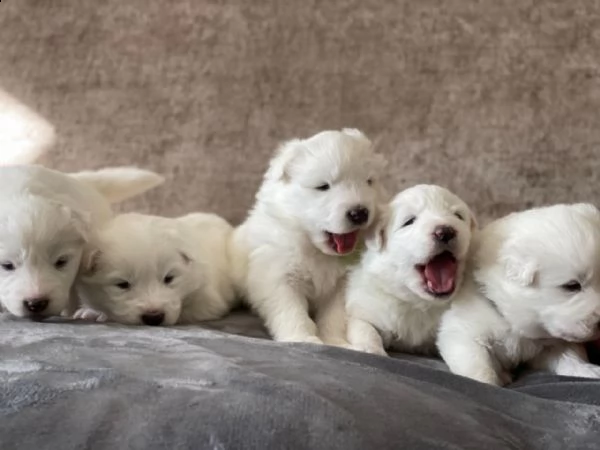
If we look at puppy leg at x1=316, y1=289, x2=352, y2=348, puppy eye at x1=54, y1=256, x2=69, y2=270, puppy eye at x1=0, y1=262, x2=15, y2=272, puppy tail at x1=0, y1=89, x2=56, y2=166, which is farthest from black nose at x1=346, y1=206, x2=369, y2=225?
puppy tail at x1=0, y1=89, x2=56, y2=166

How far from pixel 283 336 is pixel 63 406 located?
31.4 inches

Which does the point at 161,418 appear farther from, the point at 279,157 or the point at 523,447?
the point at 279,157

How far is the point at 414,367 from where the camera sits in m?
1.62

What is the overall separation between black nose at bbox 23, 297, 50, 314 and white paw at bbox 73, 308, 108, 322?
0.17 meters

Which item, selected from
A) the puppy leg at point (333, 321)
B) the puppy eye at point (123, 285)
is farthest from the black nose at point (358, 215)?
the puppy eye at point (123, 285)

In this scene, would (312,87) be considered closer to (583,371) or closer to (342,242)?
(342,242)

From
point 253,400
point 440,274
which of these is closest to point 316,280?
point 440,274

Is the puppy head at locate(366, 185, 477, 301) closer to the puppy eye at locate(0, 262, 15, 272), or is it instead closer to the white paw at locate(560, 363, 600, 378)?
the white paw at locate(560, 363, 600, 378)

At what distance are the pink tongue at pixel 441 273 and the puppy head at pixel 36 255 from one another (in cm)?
83

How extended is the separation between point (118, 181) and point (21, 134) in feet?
1.78

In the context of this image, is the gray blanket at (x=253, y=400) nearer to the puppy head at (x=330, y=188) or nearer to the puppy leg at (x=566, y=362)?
the puppy leg at (x=566, y=362)

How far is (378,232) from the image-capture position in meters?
2.00

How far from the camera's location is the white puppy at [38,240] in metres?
1.93

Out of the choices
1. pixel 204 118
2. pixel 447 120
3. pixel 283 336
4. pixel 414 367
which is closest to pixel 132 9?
pixel 204 118
